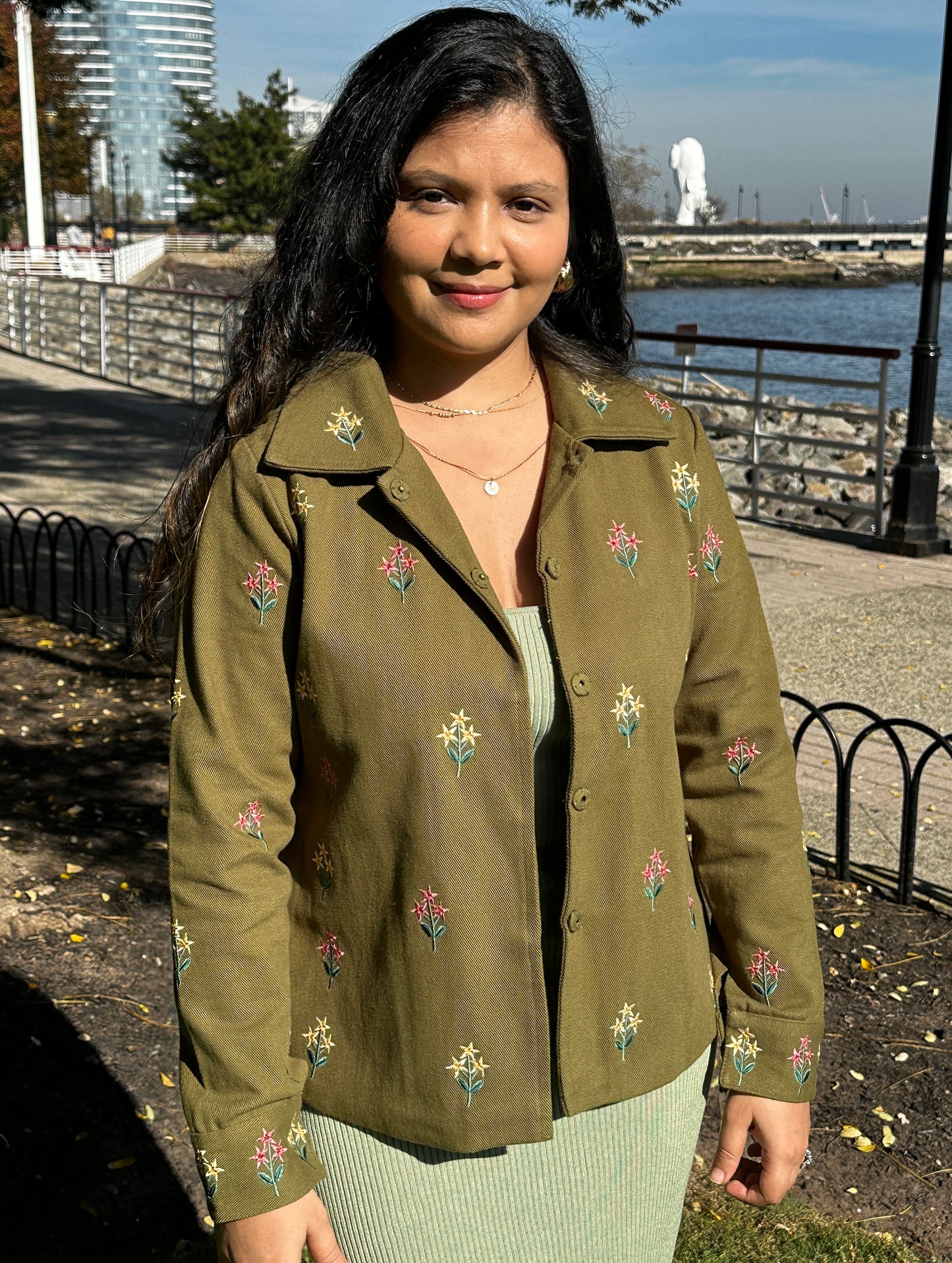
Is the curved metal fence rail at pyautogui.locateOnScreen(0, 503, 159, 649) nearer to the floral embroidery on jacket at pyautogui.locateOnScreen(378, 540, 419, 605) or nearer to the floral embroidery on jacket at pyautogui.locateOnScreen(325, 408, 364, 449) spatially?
the floral embroidery on jacket at pyautogui.locateOnScreen(325, 408, 364, 449)

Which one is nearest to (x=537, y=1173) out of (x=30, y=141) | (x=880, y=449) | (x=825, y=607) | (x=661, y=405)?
(x=661, y=405)

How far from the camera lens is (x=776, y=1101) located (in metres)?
1.79

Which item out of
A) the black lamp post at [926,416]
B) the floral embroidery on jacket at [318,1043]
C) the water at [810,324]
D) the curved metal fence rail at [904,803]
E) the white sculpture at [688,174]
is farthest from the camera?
the white sculpture at [688,174]

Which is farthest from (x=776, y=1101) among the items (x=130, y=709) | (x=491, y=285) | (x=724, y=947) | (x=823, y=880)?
(x=130, y=709)

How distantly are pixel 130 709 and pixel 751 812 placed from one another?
4910 mm

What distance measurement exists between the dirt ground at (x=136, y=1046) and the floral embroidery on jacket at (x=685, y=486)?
209cm

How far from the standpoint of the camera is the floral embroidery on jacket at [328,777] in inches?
62.2

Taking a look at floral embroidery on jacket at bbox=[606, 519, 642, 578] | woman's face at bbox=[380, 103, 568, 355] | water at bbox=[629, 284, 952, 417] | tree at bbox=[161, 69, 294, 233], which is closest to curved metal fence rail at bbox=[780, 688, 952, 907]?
water at bbox=[629, 284, 952, 417]

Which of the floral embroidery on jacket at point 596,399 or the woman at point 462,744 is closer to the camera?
the woman at point 462,744

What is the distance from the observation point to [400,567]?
61.5 inches

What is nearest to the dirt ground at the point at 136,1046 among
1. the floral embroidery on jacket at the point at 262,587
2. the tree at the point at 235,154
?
the floral embroidery on jacket at the point at 262,587

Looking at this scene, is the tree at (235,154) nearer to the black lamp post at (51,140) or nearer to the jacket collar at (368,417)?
the black lamp post at (51,140)

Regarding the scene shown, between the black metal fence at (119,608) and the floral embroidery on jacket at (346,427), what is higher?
the floral embroidery on jacket at (346,427)

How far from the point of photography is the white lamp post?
32.9 m
